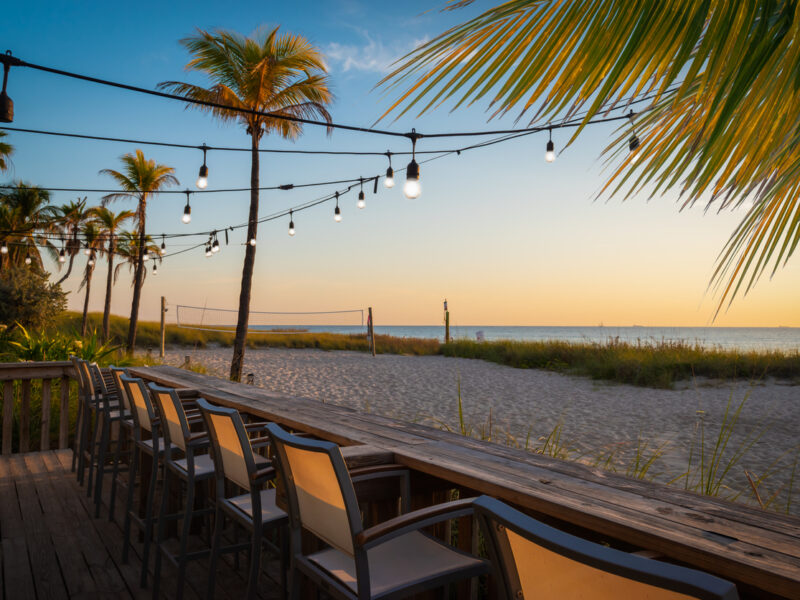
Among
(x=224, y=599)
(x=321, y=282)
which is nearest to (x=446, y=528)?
(x=224, y=599)

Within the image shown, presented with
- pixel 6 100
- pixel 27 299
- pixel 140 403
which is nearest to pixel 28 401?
pixel 140 403

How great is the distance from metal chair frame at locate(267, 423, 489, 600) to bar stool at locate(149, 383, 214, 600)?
33.3 inches

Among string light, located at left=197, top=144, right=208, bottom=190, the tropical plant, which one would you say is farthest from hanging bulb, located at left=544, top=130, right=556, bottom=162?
the tropical plant

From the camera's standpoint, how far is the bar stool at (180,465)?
6.79ft

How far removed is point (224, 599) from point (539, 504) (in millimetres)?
1723

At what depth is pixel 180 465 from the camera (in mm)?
2402

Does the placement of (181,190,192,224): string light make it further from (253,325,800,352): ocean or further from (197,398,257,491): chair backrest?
(253,325,800,352): ocean

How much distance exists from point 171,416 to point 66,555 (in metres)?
1.14

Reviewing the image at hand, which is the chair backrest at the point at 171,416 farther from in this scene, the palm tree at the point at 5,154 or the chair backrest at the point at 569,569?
the palm tree at the point at 5,154

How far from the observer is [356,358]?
1667 cm

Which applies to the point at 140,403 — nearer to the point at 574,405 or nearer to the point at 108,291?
the point at 574,405

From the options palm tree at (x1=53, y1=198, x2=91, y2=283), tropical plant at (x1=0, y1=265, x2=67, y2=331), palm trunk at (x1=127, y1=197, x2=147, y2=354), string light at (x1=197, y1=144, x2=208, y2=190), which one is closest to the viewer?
string light at (x1=197, y1=144, x2=208, y2=190)

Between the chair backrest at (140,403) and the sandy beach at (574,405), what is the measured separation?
90.8 inches

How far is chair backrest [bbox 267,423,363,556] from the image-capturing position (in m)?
1.21
